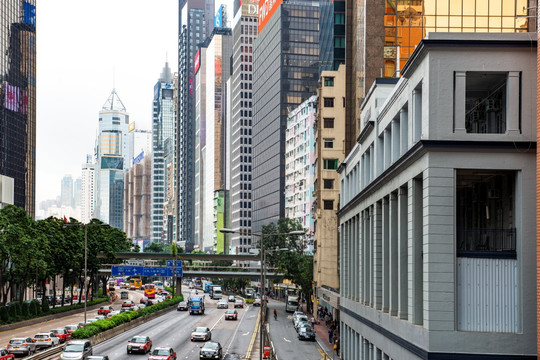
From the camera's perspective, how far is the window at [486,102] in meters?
30.3

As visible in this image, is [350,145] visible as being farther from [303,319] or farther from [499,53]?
[499,53]

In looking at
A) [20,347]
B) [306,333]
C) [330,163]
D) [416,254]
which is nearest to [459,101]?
[416,254]

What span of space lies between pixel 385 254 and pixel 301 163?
463 ft

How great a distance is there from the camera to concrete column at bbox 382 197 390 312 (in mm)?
40031

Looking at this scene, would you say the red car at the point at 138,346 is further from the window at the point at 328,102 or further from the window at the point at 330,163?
the window at the point at 328,102

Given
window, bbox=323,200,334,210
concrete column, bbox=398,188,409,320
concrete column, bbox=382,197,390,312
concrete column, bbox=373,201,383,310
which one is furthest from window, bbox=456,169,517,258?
window, bbox=323,200,334,210

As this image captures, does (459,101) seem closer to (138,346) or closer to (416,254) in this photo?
(416,254)

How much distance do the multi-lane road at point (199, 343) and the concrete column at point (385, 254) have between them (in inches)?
836

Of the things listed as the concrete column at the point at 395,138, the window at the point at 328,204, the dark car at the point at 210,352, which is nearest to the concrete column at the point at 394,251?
the concrete column at the point at 395,138

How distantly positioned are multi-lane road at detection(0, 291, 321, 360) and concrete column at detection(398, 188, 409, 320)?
26.7 meters

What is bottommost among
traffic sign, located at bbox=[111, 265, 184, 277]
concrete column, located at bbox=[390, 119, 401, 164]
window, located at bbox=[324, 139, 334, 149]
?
traffic sign, located at bbox=[111, 265, 184, 277]

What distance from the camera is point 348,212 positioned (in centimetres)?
6119

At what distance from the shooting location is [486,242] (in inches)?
1184

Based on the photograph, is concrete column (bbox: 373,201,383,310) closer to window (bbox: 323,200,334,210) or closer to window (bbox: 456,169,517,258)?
window (bbox: 456,169,517,258)
